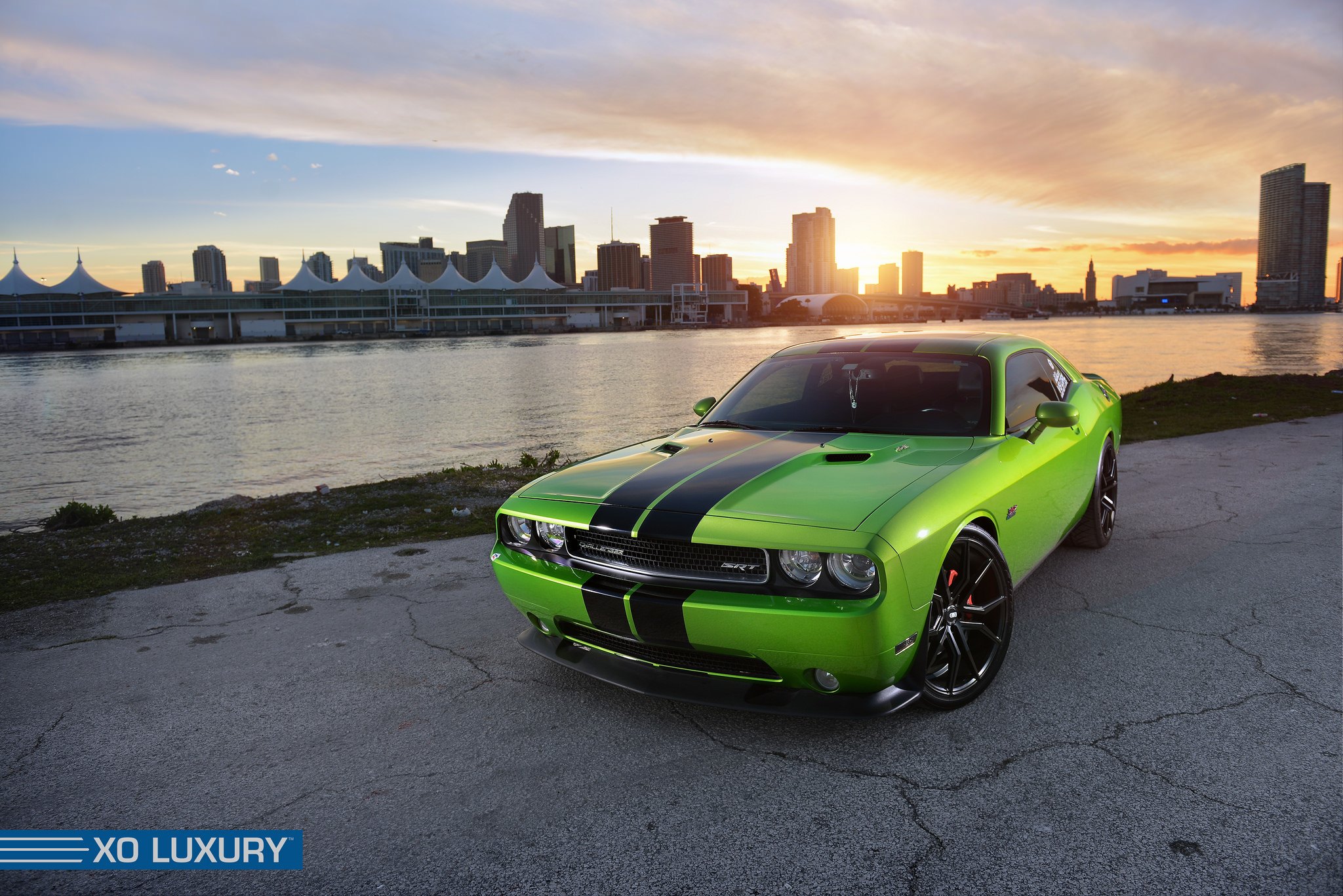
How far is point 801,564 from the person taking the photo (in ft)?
8.88

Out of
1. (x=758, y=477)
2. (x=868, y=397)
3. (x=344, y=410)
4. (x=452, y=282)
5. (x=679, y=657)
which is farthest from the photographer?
(x=452, y=282)

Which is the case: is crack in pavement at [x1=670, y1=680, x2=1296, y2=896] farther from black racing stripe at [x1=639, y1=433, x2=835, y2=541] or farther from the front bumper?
black racing stripe at [x1=639, y1=433, x2=835, y2=541]

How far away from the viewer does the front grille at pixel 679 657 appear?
2.79m

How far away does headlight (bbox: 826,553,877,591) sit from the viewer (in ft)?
8.65

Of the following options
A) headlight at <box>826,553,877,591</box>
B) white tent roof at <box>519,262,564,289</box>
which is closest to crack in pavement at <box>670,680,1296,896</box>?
headlight at <box>826,553,877,591</box>

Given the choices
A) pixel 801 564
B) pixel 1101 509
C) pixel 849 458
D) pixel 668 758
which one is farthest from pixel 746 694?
pixel 1101 509

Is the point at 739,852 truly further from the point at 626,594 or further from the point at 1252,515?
the point at 1252,515

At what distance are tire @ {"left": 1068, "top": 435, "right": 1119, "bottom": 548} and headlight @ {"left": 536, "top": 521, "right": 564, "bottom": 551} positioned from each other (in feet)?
11.0

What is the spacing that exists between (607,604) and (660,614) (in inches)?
9.2

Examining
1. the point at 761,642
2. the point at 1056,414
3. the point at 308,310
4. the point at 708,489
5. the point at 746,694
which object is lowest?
the point at 746,694

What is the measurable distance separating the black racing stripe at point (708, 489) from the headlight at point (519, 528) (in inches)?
26.7

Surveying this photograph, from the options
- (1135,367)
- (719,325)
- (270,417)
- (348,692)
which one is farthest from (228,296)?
(348,692)

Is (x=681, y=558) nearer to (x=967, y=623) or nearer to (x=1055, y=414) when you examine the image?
(x=967, y=623)

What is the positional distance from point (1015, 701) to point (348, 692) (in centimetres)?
272
